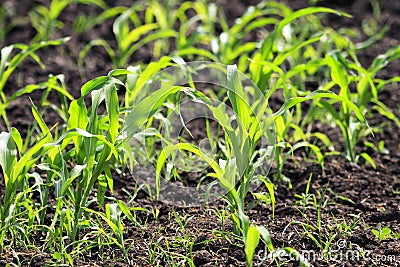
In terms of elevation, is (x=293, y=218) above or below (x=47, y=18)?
below

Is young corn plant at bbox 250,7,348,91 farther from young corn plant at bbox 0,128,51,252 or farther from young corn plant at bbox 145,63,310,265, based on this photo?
young corn plant at bbox 0,128,51,252

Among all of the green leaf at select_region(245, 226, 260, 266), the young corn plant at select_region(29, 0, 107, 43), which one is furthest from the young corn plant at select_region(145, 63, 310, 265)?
the young corn plant at select_region(29, 0, 107, 43)

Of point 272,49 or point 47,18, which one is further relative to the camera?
point 47,18

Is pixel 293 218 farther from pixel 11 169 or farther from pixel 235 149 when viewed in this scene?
pixel 11 169

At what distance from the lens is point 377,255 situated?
2.77 meters

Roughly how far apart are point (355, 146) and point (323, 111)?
0.35 meters

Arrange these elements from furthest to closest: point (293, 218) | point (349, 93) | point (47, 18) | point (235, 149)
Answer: point (47, 18)
point (349, 93)
point (293, 218)
point (235, 149)

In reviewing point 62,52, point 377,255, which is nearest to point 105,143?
point 377,255

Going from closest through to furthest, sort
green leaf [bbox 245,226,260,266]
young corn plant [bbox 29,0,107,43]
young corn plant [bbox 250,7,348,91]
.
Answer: green leaf [bbox 245,226,260,266], young corn plant [bbox 250,7,348,91], young corn plant [bbox 29,0,107,43]

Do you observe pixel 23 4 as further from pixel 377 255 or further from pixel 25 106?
pixel 377 255

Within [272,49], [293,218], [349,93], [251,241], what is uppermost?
[272,49]

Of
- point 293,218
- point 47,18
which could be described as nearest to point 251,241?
point 293,218

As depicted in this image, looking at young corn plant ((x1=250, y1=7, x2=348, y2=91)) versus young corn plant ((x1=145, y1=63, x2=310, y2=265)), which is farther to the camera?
young corn plant ((x1=250, y1=7, x2=348, y2=91))

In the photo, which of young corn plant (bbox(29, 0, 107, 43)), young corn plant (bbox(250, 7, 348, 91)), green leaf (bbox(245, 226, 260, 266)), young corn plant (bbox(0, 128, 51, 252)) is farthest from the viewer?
young corn plant (bbox(29, 0, 107, 43))
